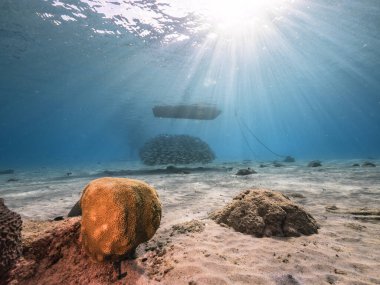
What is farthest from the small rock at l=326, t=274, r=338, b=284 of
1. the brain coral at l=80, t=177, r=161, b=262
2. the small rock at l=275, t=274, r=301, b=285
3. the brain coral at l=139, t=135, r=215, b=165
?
the brain coral at l=139, t=135, r=215, b=165

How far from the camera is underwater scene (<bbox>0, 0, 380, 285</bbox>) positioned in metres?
3.19

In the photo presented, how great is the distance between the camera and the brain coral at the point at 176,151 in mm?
22847

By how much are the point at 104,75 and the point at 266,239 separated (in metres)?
33.6

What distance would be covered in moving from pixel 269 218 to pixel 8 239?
13.6 ft

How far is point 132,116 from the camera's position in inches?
2201

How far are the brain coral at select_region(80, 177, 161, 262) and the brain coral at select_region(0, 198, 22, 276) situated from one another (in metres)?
0.74

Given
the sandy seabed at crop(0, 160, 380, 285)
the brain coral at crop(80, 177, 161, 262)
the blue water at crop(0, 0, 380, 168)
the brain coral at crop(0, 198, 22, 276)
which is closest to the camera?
Result: the brain coral at crop(0, 198, 22, 276)

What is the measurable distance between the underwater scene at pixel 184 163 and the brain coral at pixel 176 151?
0.50ft

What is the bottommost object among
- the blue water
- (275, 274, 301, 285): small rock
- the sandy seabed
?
(275, 274, 301, 285): small rock

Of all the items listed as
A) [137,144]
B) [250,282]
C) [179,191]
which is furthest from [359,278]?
[137,144]

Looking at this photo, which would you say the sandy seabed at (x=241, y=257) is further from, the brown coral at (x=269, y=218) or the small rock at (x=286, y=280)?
the brown coral at (x=269, y=218)

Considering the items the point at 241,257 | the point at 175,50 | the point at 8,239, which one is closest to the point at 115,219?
the point at 8,239

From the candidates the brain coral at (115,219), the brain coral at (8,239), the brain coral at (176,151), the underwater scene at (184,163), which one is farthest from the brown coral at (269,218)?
the brain coral at (176,151)

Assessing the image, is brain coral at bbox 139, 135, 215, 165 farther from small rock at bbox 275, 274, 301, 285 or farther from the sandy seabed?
small rock at bbox 275, 274, 301, 285
